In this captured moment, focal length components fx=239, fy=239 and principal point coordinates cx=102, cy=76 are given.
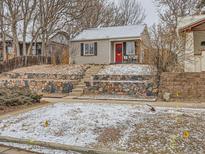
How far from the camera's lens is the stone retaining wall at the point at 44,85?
1479 cm

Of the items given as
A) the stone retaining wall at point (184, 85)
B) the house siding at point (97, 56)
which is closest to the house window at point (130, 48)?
the house siding at point (97, 56)

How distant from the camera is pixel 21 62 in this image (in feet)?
70.3

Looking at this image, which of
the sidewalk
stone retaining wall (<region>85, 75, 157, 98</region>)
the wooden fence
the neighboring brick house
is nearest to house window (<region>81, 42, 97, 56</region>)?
the wooden fence

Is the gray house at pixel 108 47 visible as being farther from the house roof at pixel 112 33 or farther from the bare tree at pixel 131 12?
the bare tree at pixel 131 12

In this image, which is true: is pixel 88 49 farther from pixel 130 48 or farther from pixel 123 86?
pixel 123 86

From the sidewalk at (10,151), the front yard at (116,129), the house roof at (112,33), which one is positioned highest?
the house roof at (112,33)

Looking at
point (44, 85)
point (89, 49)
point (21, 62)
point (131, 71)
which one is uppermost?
point (89, 49)

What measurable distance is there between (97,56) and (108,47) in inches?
53.9

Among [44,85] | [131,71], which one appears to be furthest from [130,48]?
[44,85]

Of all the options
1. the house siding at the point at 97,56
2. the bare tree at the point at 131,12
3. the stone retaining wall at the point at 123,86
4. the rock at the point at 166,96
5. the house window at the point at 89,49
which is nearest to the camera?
the rock at the point at 166,96

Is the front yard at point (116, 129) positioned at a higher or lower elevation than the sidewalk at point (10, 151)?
higher

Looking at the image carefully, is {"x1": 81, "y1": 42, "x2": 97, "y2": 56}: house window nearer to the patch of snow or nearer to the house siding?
the house siding

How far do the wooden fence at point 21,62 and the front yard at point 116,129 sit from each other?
13157mm

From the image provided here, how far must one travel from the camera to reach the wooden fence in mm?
20094
